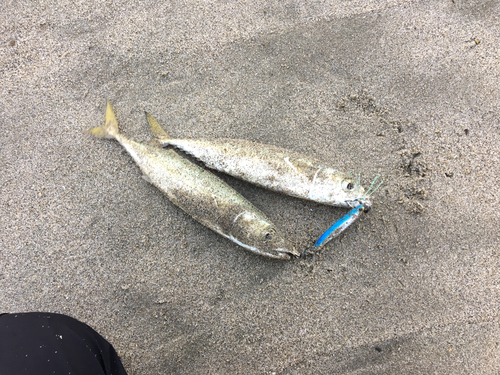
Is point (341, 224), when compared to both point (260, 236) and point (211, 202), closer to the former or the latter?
point (260, 236)

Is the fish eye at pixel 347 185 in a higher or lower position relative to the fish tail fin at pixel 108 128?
lower

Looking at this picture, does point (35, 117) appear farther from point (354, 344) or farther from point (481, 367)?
point (481, 367)

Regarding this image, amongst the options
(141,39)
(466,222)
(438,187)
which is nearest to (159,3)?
(141,39)

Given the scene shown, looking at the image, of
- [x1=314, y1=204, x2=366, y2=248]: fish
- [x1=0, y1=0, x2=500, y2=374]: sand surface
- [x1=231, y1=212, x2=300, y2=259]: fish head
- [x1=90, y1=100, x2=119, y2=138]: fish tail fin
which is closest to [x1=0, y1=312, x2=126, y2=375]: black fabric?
[x1=0, y1=0, x2=500, y2=374]: sand surface

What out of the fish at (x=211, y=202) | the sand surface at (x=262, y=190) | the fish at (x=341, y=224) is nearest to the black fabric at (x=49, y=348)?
the sand surface at (x=262, y=190)

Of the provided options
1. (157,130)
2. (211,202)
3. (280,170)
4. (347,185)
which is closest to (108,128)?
(157,130)

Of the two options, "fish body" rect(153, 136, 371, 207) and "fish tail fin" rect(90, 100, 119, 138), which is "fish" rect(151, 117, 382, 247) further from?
"fish tail fin" rect(90, 100, 119, 138)

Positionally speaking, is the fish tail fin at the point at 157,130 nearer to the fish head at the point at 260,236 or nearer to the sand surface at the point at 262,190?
the sand surface at the point at 262,190
